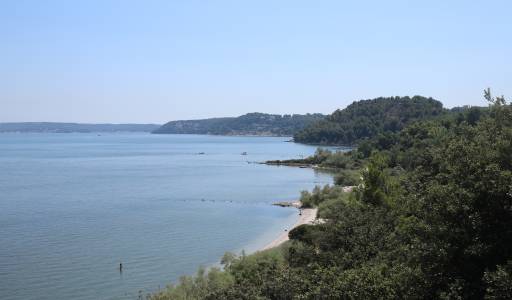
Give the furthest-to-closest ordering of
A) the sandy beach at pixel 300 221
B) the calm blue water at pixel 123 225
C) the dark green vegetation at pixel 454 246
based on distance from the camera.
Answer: the sandy beach at pixel 300 221, the calm blue water at pixel 123 225, the dark green vegetation at pixel 454 246

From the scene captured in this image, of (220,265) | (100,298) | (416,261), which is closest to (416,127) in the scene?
(220,265)

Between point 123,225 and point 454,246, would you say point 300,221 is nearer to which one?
point 123,225

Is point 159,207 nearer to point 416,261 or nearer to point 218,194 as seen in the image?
point 218,194

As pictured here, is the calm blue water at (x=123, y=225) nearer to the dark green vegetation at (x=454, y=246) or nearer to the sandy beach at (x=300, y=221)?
the sandy beach at (x=300, y=221)

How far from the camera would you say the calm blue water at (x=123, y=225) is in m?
32.5

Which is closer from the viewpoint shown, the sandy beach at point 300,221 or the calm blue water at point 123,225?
the calm blue water at point 123,225

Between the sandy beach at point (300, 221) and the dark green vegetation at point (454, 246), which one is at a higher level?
the dark green vegetation at point (454, 246)

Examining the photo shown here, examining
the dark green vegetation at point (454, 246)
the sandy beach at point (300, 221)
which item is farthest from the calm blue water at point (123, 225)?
the dark green vegetation at point (454, 246)

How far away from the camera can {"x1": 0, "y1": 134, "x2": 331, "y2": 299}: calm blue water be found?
3253cm

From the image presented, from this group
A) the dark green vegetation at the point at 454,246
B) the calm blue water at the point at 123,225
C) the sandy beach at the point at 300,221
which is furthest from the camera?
the sandy beach at the point at 300,221

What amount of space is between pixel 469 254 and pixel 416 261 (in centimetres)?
141

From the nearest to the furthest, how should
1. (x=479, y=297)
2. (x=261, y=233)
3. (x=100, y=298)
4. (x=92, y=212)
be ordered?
(x=479, y=297) → (x=100, y=298) → (x=261, y=233) → (x=92, y=212)

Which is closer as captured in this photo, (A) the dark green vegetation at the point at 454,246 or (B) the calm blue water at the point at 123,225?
(A) the dark green vegetation at the point at 454,246

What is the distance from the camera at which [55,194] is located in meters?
68.1
